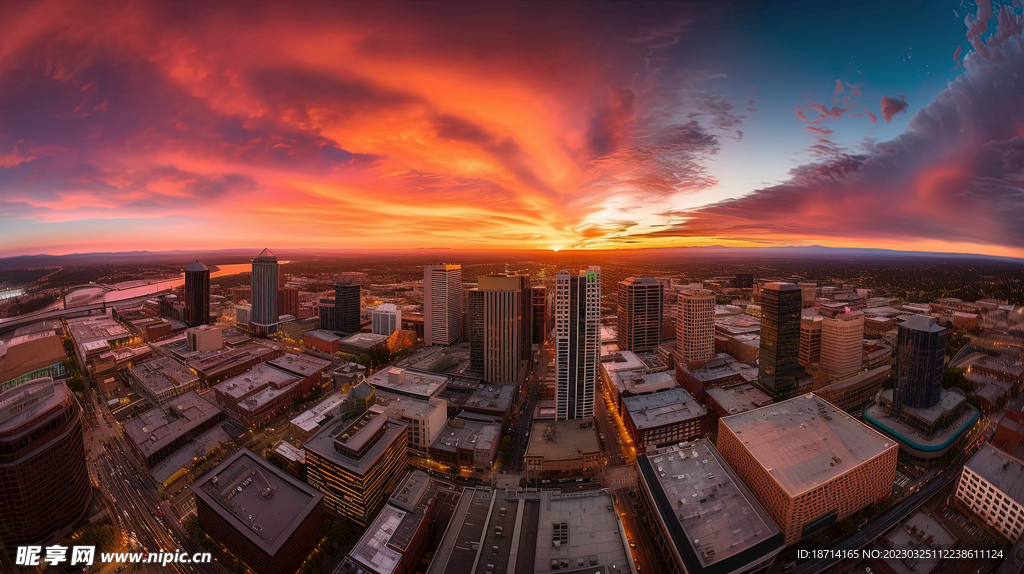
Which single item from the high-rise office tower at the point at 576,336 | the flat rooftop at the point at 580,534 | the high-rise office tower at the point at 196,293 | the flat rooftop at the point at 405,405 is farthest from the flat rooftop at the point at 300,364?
the flat rooftop at the point at 580,534

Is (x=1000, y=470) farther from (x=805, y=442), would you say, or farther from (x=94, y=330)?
(x=94, y=330)

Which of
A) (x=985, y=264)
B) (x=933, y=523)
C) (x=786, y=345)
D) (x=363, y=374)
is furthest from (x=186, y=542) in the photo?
(x=985, y=264)

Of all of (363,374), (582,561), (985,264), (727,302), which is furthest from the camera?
(727,302)

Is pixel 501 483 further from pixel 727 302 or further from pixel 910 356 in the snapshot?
pixel 727 302

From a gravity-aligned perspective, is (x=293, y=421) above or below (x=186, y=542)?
above

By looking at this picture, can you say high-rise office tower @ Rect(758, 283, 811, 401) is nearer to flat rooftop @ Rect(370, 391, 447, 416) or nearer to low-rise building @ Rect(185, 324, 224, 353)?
flat rooftop @ Rect(370, 391, 447, 416)

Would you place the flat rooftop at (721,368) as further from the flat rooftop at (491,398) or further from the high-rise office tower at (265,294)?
the high-rise office tower at (265,294)
